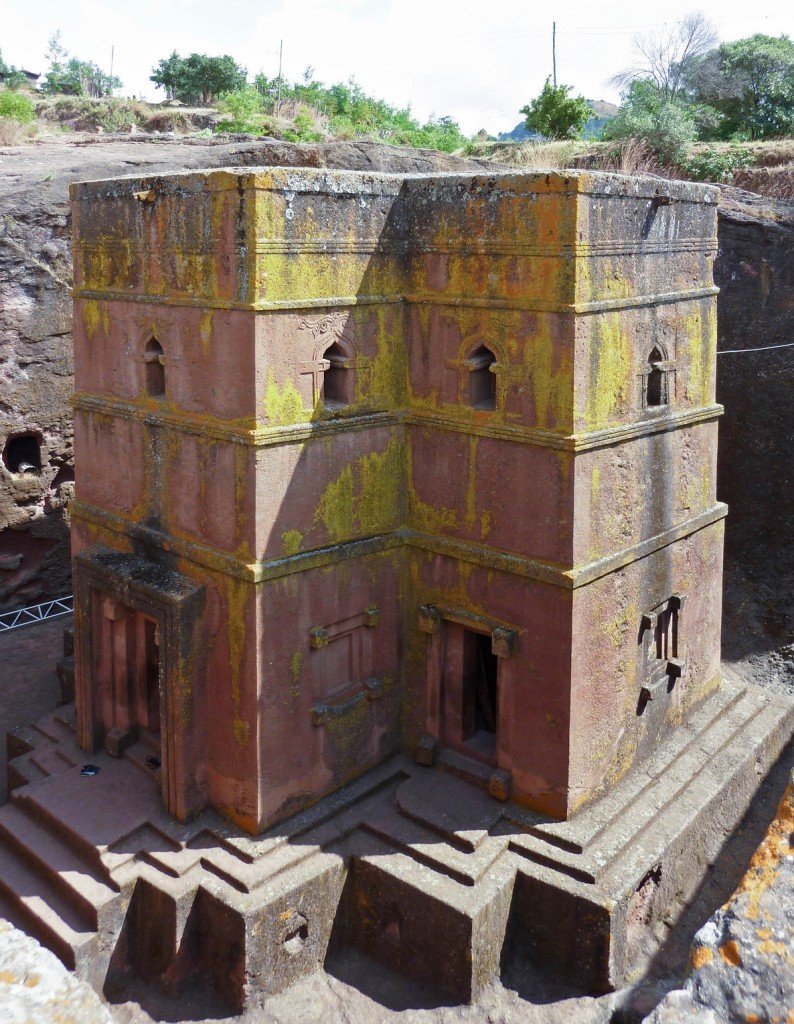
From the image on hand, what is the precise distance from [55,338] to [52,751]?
268 inches

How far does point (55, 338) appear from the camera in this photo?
47.6 feet

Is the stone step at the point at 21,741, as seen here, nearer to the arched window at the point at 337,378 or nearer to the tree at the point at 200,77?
the arched window at the point at 337,378

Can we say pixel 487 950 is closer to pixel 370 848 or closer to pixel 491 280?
pixel 370 848

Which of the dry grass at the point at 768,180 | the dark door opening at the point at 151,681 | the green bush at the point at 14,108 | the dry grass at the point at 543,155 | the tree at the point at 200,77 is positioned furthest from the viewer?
the tree at the point at 200,77

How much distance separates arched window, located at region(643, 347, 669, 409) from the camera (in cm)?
915

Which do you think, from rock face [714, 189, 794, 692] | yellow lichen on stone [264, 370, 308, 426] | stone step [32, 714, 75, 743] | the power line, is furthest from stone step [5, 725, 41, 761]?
the power line

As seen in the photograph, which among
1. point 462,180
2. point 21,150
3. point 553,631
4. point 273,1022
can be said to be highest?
point 21,150

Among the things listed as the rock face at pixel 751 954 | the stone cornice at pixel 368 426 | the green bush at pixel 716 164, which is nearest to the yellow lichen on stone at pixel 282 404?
the stone cornice at pixel 368 426

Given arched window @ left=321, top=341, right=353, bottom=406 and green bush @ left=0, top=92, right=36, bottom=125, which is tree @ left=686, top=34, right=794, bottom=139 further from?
arched window @ left=321, top=341, right=353, bottom=406

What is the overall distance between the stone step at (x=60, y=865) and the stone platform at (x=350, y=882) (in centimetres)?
2

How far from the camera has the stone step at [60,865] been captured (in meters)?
8.07

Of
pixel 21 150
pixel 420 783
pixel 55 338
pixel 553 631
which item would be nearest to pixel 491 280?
pixel 553 631

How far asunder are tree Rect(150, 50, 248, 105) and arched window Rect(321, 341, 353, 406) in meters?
27.2

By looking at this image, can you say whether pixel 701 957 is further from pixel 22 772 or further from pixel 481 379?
pixel 22 772
